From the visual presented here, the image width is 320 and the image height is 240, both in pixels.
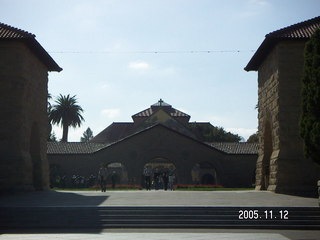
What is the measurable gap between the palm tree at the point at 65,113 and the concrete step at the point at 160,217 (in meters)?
52.0

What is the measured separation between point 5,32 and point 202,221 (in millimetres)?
14081

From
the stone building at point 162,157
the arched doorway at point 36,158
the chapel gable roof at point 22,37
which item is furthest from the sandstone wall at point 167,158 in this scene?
the chapel gable roof at point 22,37

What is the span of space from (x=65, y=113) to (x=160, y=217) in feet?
176

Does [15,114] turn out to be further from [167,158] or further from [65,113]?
[65,113]

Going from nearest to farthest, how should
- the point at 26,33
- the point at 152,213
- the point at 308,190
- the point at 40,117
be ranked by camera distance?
the point at 152,213 < the point at 308,190 < the point at 26,33 < the point at 40,117

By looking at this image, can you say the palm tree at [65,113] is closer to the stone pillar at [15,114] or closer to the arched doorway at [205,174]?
the arched doorway at [205,174]

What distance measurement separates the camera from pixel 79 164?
150 ft

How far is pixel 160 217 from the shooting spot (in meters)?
13.5

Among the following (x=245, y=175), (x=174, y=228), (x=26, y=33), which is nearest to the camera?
(x=174, y=228)

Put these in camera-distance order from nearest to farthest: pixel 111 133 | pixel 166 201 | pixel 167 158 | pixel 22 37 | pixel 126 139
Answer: pixel 166 201 → pixel 22 37 → pixel 126 139 → pixel 167 158 → pixel 111 133

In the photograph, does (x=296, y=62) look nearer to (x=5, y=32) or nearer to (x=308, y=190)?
(x=308, y=190)

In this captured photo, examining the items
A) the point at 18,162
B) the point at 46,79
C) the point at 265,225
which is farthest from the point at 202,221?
the point at 46,79

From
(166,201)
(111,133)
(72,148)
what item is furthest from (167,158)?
(111,133)

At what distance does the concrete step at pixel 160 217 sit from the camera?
1304cm
